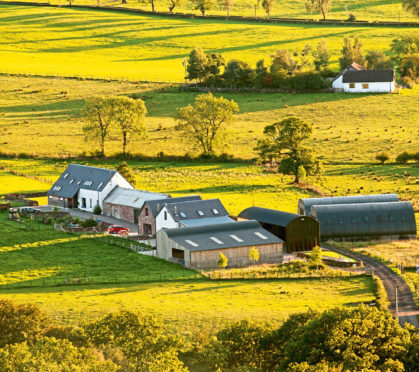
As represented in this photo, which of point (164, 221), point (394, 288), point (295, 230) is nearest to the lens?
point (394, 288)

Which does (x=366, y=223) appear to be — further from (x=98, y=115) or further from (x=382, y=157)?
(x=98, y=115)

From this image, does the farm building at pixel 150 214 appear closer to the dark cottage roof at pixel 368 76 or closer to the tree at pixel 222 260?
the tree at pixel 222 260

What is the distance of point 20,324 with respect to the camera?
2116 inches

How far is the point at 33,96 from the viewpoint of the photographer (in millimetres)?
170875

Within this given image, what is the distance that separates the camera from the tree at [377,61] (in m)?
190

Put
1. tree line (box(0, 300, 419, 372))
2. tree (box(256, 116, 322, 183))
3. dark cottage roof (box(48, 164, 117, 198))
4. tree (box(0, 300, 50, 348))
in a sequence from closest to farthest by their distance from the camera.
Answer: tree line (box(0, 300, 419, 372)) → tree (box(0, 300, 50, 348)) → dark cottage roof (box(48, 164, 117, 198)) → tree (box(256, 116, 322, 183))

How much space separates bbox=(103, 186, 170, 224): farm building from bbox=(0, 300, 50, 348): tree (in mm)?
42907

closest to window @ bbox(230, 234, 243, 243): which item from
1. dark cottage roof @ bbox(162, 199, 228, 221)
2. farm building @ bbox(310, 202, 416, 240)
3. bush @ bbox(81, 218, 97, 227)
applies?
dark cottage roof @ bbox(162, 199, 228, 221)

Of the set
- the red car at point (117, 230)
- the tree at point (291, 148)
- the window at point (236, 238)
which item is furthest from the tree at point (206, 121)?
the window at point (236, 238)

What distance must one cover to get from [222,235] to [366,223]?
60.1 ft

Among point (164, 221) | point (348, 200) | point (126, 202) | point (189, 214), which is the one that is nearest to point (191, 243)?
point (189, 214)

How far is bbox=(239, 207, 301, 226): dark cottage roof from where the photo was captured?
86812 millimetres

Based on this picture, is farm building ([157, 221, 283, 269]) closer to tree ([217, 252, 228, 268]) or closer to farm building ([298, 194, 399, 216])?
tree ([217, 252, 228, 268])

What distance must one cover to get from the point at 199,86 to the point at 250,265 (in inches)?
4024
